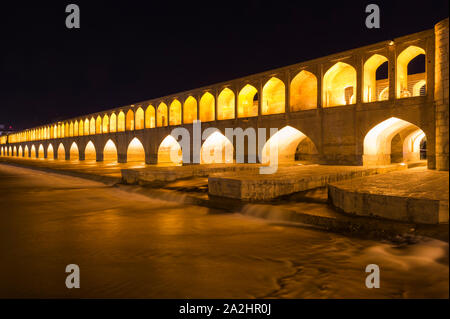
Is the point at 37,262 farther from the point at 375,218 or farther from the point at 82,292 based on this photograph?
the point at 375,218

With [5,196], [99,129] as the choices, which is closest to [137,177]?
[5,196]

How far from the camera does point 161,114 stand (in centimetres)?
1861

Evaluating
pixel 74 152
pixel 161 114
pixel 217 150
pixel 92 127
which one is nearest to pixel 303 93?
pixel 217 150

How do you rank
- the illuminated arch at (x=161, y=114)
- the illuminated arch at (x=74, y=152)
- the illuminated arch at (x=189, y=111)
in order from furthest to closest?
1. the illuminated arch at (x=74, y=152)
2. the illuminated arch at (x=161, y=114)
3. the illuminated arch at (x=189, y=111)

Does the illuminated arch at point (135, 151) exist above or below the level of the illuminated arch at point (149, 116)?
below

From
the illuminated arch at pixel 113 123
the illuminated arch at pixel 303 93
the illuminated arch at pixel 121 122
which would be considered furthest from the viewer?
the illuminated arch at pixel 113 123

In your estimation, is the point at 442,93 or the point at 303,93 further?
the point at 303,93

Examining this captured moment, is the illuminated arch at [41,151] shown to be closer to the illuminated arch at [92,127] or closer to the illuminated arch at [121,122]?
the illuminated arch at [92,127]

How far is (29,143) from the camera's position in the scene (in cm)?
3938

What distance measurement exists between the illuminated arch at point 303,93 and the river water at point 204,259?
23.9 feet

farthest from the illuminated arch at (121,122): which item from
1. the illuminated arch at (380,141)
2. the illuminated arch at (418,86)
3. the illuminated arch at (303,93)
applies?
the illuminated arch at (418,86)

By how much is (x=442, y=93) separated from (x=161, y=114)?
14.2 metres

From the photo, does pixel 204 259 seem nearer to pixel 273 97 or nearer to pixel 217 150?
pixel 273 97

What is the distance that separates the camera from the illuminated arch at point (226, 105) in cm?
1448
